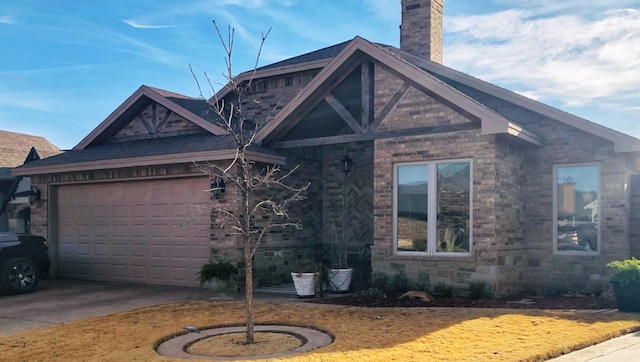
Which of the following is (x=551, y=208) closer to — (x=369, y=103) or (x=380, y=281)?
(x=380, y=281)

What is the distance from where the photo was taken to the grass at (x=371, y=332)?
6.90 metres

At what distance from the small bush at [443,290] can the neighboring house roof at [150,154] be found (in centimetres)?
457

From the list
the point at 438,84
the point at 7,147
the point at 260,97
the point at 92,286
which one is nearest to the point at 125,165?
the point at 92,286

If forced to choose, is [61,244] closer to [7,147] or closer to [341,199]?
[341,199]

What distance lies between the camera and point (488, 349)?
22.8ft

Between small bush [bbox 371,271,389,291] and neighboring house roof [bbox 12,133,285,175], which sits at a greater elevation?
neighboring house roof [bbox 12,133,285,175]

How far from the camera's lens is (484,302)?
34.1 feet

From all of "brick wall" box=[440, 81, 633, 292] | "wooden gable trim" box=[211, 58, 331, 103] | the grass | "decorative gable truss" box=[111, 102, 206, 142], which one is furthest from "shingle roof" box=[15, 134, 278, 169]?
"brick wall" box=[440, 81, 633, 292]

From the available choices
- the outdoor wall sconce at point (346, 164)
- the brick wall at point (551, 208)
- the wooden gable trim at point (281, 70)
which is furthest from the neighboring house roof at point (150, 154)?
the brick wall at point (551, 208)

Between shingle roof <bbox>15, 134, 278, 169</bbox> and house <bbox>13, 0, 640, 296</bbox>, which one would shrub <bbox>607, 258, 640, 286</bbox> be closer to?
house <bbox>13, 0, 640, 296</bbox>

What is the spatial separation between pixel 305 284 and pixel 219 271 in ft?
7.35

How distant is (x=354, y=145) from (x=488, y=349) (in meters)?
8.58

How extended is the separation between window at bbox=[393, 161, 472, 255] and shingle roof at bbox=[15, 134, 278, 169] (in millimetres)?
3260

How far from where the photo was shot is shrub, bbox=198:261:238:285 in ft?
41.3
